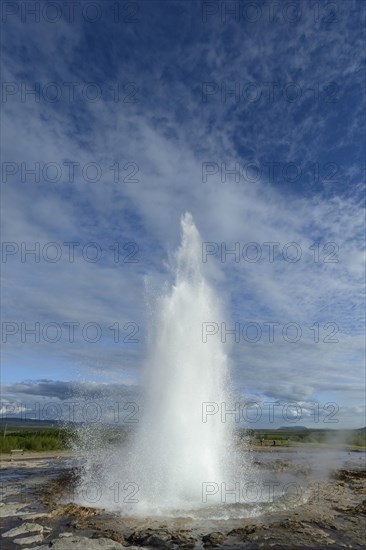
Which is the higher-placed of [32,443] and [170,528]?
[170,528]

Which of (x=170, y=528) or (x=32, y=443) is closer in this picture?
(x=170, y=528)

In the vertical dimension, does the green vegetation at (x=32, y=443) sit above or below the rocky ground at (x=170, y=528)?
below

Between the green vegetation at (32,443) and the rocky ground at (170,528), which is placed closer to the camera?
the rocky ground at (170,528)

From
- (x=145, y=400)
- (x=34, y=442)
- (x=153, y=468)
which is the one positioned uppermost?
(x=145, y=400)

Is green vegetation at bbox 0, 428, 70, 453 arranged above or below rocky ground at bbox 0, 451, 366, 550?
below

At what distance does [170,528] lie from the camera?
18.4 meters

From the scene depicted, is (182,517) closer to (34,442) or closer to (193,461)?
(193,461)

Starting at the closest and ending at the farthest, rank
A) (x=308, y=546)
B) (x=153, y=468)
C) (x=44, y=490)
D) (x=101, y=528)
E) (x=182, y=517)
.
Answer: (x=308, y=546)
(x=101, y=528)
(x=182, y=517)
(x=153, y=468)
(x=44, y=490)

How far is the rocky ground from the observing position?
54.8 feet

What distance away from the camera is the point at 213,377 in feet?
91.9

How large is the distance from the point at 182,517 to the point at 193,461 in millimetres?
5207

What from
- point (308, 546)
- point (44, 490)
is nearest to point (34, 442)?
point (44, 490)

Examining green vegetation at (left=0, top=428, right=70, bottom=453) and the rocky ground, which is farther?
green vegetation at (left=0, top=428, right=70, bottom=453)

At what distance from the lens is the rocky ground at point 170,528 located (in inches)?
658
